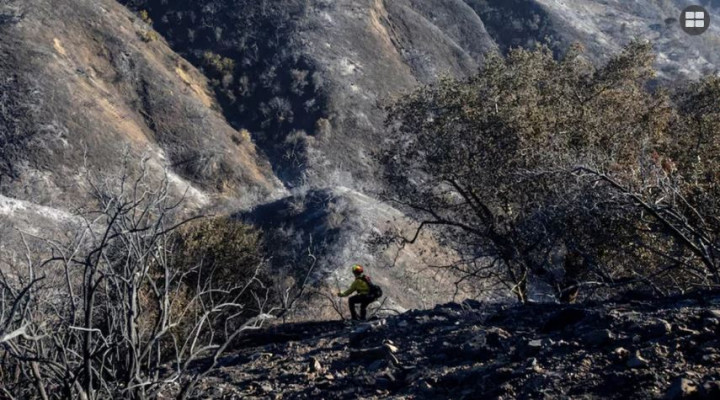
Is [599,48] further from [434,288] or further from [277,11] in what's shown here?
[434,288]

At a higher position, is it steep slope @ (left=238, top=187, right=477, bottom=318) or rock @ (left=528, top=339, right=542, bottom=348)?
rock @ (left=528, top=339, right=542, bottom=348)

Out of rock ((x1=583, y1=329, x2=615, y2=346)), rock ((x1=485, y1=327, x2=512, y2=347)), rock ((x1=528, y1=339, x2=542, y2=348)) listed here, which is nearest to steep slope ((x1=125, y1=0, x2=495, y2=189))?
rock ((x1=485, y1=327, x2=512, y2=347))

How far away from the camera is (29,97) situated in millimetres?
24703

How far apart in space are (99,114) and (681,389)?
2621cm

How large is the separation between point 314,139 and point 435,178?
66.0 feet

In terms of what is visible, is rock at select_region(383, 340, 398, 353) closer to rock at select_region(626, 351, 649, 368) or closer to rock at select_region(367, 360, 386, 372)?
rock at select_region(367, 360, 386, 372)

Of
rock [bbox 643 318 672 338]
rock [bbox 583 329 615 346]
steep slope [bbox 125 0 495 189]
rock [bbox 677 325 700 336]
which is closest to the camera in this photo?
rock [bbox 677 325 700 336]

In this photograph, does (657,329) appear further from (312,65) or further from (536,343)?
(312,65)

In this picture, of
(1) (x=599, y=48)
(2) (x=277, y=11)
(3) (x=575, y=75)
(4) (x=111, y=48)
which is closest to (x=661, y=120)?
(3) (x=575, y=75)

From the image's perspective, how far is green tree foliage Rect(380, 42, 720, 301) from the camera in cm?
888

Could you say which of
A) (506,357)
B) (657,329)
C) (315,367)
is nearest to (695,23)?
(657,329)

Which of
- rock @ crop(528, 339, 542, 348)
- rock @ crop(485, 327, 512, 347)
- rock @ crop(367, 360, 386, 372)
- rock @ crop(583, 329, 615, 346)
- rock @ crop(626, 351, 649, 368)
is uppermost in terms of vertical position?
rock @ crop(626, 351, 649, 368)

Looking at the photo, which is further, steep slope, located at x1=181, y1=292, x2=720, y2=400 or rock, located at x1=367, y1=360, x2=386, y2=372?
rock, located at x1=367, y1=360, x2=386, y2=372

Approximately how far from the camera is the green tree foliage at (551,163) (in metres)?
8.88
